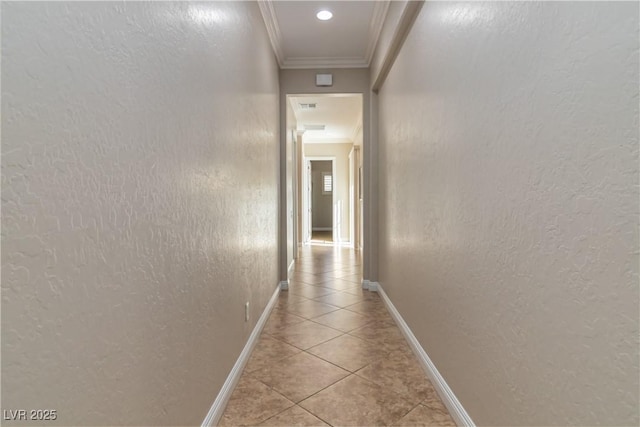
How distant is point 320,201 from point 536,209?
12.5 m

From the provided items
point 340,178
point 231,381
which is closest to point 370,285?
point 231,381

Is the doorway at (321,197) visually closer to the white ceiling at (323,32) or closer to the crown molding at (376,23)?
the white ceiling at (323,32)

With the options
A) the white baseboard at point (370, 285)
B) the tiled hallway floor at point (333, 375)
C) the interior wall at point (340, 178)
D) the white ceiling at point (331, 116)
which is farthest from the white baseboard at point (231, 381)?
the interior wall at point (340, 178)

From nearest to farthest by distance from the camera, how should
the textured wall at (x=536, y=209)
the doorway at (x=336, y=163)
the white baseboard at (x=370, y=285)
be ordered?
the textured wall at (x=536, y=209)
the white baseboard at (x=370, y=285)
the doorway at (x=336, y=163)

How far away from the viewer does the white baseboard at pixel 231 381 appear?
1.62 metres

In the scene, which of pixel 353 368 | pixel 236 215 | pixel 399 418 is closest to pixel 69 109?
pixel 236 215

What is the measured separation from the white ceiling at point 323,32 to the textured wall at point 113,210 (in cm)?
164

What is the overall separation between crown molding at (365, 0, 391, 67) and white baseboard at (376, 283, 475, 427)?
2655mm

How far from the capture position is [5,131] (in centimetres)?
56

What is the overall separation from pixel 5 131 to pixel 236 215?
152 cm

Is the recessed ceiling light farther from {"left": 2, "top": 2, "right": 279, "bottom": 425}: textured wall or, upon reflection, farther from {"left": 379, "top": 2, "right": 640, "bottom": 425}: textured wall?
{"left": 2, "top": 2, "right": 279, "bottom": 425}: textured wall

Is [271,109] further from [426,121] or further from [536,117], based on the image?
[536,117]

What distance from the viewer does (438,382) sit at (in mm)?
1944

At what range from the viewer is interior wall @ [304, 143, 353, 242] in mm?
9172
